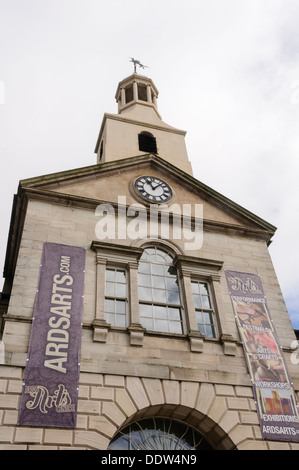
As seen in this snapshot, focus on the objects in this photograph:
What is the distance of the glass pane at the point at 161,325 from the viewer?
1328cm

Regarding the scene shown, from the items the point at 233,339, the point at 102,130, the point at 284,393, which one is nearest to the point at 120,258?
the point at 233,339

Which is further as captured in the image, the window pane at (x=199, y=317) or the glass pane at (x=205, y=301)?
the glass pane at (x=205, y=301)

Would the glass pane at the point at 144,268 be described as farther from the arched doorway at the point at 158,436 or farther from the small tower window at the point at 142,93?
the small tower window at the point at 142,93

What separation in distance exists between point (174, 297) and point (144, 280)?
108cm

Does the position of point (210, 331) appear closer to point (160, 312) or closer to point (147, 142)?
point (160, 312)

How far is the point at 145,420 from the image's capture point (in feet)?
39.1

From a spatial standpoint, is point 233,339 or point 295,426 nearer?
point 295,426

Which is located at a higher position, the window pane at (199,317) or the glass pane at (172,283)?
the glass pane at (172,283)

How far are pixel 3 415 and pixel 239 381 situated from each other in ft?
20.2

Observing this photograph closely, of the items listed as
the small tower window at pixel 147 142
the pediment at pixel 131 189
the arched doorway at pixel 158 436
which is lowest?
the arched doorway at pixel 158 436

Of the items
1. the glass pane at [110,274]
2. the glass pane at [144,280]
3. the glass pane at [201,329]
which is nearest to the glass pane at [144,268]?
the glass pane at [144,280]

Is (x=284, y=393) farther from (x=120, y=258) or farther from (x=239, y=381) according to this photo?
(x=120, y=258)
